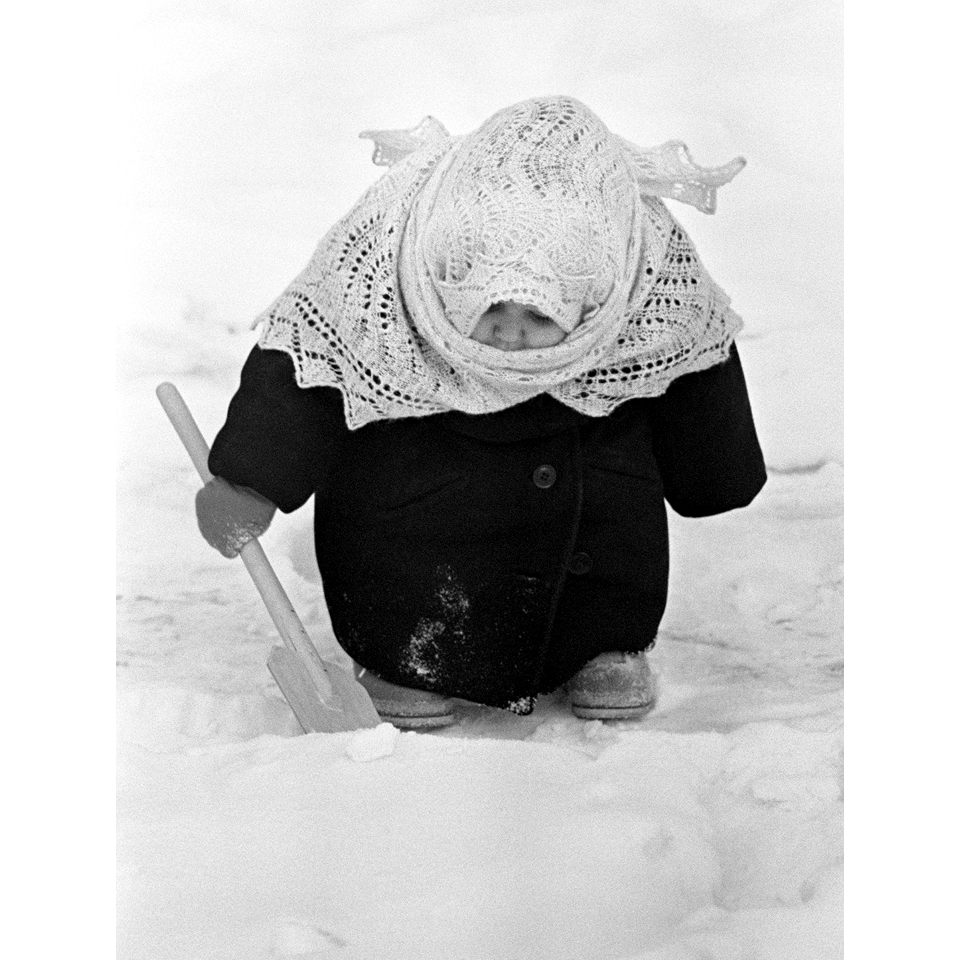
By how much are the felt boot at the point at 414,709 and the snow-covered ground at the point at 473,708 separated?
19 millimetres

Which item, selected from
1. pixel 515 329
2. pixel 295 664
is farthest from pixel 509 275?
pixel 295 664

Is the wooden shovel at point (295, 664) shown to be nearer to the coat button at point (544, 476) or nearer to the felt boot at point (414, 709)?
the felt boot at point (414, 709)

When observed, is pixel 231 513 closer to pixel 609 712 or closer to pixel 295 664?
pixel 295 664

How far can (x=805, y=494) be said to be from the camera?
5.79 ft

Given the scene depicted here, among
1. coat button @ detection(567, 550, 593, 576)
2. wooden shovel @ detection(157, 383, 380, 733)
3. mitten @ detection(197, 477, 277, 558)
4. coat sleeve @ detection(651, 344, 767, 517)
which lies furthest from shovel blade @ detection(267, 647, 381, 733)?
coat sleeve @ detection(651, 344, 767, 517)

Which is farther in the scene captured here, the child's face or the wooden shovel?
the wooden shovel

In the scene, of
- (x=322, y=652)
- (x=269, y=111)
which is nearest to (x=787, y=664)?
(x=322, y=652)

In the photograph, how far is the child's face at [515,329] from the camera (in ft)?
5.18

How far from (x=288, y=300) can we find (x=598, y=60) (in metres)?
0.34

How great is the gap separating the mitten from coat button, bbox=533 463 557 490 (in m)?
0.23

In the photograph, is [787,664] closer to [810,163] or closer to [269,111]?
[810,163]

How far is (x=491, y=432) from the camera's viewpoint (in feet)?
5.45

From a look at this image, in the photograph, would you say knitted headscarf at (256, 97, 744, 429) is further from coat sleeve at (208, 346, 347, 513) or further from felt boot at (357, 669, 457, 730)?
felt boot at (357, 669, 457, 730)

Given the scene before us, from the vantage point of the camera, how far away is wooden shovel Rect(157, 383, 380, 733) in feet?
5.57
